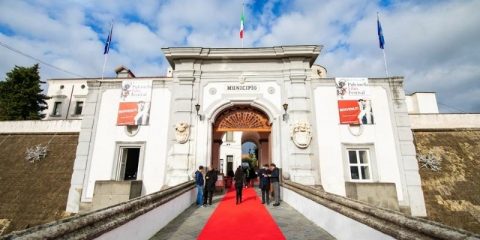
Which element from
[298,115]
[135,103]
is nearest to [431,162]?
[298,115]

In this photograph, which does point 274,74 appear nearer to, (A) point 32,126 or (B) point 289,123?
(B) point 289,123

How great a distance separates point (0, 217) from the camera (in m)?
11.5

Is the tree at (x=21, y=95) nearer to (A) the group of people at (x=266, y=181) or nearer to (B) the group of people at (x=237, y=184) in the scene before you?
(B) the group of people at (x=237, y=184)

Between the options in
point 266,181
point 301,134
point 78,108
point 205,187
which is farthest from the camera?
point 78,108

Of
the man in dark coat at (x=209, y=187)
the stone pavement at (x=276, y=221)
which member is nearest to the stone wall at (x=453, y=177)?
the stone pavement at (x=276, y=221)

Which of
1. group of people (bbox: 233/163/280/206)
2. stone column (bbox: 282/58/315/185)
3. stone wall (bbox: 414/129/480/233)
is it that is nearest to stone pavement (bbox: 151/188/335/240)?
group of people (bbox: 233/163/280/206)

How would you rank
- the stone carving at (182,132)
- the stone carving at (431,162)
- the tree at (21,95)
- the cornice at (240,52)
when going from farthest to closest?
the tree at (21,95), the stone carving at (431,162), the cornice at (240,52), the stone carving at (182,132)

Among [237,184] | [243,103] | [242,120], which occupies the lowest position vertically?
[237,184]

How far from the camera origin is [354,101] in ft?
39.4

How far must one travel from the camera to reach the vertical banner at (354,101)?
38.5 feet

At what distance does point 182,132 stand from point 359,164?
874cm

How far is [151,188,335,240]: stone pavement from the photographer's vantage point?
202 inches

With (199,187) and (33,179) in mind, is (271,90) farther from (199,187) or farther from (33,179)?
(33,179)

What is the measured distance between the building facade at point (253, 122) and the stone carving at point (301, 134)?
48 mm
